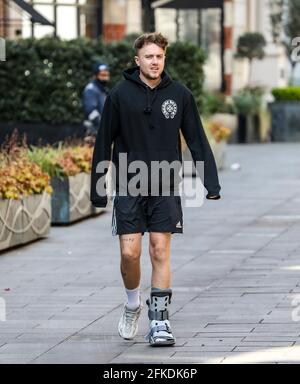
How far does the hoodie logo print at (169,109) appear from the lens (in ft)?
28.0

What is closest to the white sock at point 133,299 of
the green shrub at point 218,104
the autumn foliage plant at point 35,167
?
the autumn foliage plant at point 35,167

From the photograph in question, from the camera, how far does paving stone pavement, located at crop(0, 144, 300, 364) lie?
8289mm

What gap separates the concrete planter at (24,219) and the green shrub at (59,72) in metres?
10.4

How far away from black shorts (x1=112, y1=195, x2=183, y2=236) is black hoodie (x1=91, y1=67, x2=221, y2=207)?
0.13 metres

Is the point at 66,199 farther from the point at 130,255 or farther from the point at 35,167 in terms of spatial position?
the point at 130,255

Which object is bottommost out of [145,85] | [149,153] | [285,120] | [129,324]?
[285,120]

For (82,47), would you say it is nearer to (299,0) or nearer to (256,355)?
(299,0)

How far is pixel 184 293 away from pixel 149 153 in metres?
2.36

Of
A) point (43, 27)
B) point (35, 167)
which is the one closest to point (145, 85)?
point (35, 167)

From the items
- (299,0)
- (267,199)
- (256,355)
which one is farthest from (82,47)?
(256,355)

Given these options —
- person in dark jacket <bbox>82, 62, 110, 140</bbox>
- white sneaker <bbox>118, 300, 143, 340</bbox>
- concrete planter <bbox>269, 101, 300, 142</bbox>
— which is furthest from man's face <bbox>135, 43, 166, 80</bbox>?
concrete planter <bbox>269, 101, 300, 142</bbox>

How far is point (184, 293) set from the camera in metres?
10.6
